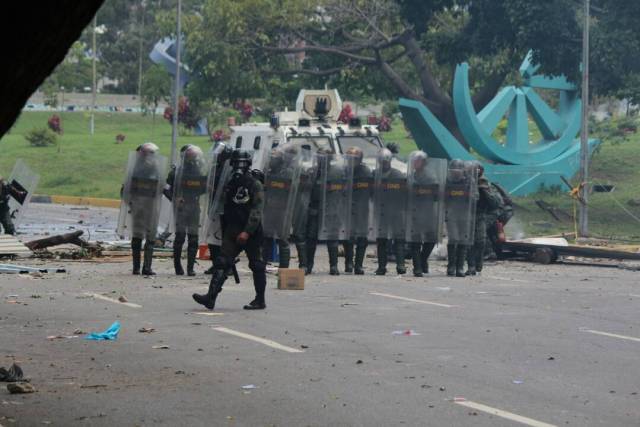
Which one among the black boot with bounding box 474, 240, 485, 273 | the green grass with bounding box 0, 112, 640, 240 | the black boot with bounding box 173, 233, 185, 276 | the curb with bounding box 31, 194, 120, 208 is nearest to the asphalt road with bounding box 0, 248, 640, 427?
the black boot with bounding box 173, 233, 185, 276

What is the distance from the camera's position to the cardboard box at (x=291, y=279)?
1788cm

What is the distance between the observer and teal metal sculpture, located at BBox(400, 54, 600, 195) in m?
37.1

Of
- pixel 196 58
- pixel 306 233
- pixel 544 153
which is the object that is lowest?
pixel 306 233

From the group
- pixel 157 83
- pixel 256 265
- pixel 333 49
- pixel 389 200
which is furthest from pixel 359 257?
pixel 157 83

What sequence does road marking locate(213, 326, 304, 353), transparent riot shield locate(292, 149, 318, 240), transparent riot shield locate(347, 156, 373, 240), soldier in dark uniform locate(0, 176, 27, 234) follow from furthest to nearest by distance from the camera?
soldier in dark uniform locate(0, 176, 27, 234) < transparent riot shield locate(347, 156, 373, 240) < transparent riot shield locate(292, 149, 318, 240) < road marking locate(213, 326, 304, 353)

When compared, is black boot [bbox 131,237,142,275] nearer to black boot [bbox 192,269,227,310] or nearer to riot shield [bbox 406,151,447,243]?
riot shield [bbox 406,151,447,243]

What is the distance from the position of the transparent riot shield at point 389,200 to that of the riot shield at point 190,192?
9.30 ft

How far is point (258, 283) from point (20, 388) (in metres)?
5.56

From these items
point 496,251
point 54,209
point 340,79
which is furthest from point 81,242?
point 340,79

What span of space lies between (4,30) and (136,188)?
48.8 feet

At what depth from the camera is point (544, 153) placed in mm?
41219

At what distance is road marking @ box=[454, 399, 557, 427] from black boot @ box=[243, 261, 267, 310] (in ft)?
18.3

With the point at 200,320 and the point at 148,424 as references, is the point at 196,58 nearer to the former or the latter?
the point at 200,320

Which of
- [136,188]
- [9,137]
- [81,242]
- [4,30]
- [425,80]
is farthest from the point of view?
[9,137]
